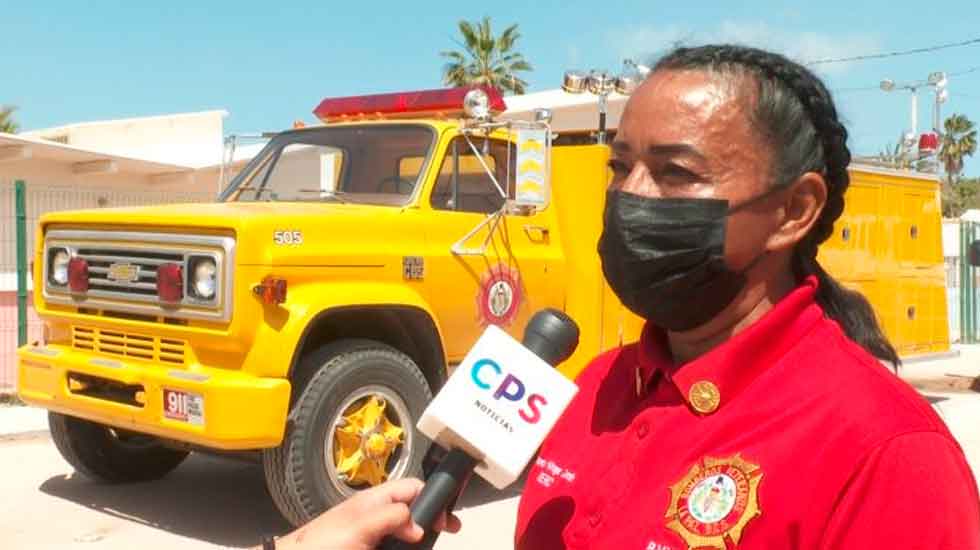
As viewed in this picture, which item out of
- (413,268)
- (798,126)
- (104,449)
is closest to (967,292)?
(413,268)

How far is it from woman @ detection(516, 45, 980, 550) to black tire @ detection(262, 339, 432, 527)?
11.5ft

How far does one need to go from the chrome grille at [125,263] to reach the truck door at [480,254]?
142 centimetres

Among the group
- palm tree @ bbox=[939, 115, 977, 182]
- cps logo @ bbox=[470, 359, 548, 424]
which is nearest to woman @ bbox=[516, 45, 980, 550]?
cps logo @ bbox=[470, 359, 548, 424]

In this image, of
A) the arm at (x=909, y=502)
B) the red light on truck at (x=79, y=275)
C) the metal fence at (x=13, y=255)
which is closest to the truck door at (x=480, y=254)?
the red light on truck at (x=79, y=275)

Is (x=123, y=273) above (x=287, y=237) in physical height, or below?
below

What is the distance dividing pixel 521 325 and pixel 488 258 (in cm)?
49

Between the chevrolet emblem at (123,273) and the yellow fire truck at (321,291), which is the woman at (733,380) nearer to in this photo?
the yellow fire truck at (321,291)

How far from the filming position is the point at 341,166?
22.0 feet

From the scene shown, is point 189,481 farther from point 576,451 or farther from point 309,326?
point 576,451

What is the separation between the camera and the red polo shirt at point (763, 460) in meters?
1.33

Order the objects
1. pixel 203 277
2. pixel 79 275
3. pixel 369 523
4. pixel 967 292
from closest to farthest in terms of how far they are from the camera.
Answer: pixel 369 523, pixel 203 277, pixel 79 275, pixel 967 292

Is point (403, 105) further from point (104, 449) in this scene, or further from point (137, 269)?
point (104, 449)

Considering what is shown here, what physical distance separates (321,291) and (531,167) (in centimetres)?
143

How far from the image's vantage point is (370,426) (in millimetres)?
5570
